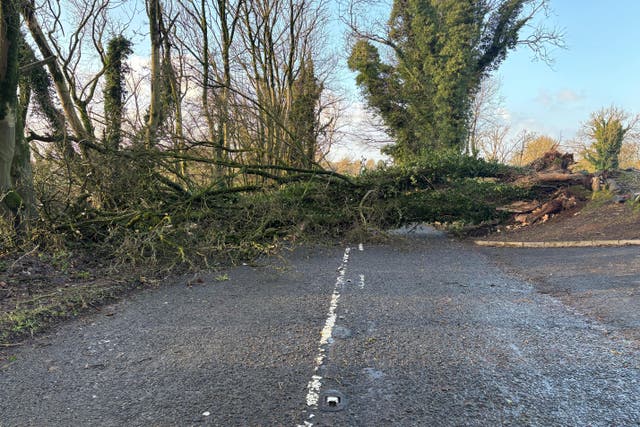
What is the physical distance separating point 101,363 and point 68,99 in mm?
10144

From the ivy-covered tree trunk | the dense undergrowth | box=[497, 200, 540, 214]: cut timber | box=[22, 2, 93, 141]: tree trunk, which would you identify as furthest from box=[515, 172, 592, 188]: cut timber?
the ivy-covered tree trunk

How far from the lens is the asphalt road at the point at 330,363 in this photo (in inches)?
103

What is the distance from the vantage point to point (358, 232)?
1038 centimetres

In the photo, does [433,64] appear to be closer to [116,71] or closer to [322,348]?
[116,71]

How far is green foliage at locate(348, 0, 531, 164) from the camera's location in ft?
70.4

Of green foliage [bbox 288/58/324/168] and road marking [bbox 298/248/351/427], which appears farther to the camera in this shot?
green foliage [bbox 288/58/324/168]

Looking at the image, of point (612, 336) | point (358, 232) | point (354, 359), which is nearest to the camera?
point (354, 359)

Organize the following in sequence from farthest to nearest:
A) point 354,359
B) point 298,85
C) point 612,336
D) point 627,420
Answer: point 298,85, point 612,336, point 354,359, point 627,420

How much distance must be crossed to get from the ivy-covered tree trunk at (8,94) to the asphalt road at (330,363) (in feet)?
12.4

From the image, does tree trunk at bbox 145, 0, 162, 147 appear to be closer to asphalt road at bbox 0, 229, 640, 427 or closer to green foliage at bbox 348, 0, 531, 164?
asphalt road at bbox 0, 229, 640, 427

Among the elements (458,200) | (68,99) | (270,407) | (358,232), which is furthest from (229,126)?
(270,407)

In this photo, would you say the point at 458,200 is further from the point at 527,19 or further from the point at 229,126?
the point at 527,19

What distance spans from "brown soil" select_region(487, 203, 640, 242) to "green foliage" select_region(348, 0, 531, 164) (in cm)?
912

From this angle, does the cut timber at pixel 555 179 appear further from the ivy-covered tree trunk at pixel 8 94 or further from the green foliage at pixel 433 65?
the ivy-covered tree trunk at pixel 8 94
